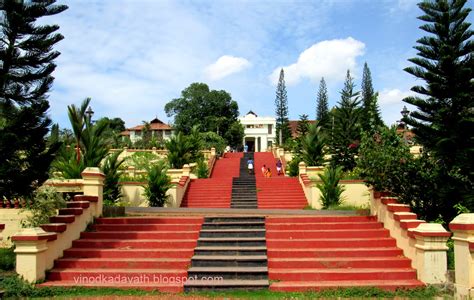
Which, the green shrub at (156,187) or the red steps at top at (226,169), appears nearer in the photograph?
the green shrub at (156,187)

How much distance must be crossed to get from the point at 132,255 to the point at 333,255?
362 cm

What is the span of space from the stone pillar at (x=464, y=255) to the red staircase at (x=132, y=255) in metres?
4.15

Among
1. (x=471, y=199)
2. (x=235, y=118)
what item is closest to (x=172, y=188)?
(x=471, y=199)

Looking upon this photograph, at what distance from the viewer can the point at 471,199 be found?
8.77 m

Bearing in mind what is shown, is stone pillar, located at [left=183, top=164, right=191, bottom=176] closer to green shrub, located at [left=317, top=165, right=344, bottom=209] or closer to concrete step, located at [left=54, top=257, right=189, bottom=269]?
green shrub, located at [left=317, top=165, right=344, bottom=209]

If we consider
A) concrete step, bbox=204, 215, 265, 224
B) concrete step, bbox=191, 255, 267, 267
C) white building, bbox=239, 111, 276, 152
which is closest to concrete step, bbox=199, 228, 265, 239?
concrete step, bbox=204, 215, 265, 224

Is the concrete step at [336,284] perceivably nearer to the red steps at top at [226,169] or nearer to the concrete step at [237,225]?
the concrete step at [237,225]

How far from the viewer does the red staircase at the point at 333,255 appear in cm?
677

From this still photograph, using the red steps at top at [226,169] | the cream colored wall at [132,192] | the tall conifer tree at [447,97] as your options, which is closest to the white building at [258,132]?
the red steps at top at [226,169]

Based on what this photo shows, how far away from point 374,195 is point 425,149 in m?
2.17

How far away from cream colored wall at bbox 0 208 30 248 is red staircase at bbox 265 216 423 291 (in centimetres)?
558

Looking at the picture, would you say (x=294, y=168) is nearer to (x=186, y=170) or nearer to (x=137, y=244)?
(x=186, y=170)

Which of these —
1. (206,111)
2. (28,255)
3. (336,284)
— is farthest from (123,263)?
(206,111)

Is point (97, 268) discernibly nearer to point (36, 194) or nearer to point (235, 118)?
point (36, 194)
